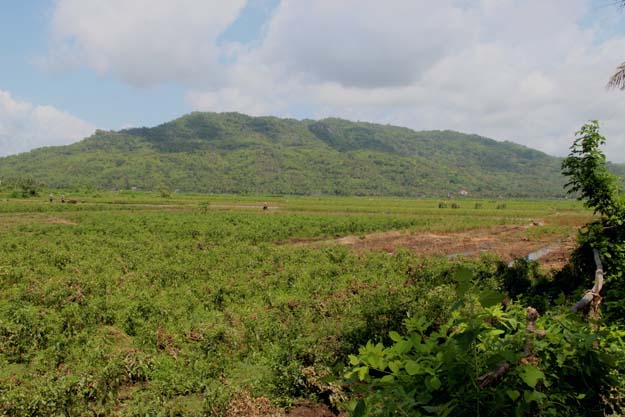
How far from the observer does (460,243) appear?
2669cm

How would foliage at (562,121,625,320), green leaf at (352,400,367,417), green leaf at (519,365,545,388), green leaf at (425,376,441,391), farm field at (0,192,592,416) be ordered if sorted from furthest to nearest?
foliage at (562,121,625,320) → farm field at (0,192,592,416) → green leaf at (425,376,441,391) → green leaf at (519,365,545,388) → green leaf at (352,400,367,417)

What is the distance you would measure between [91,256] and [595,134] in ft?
63.3

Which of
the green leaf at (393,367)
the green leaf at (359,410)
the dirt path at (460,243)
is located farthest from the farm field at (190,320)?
the dirt path at (460,243)

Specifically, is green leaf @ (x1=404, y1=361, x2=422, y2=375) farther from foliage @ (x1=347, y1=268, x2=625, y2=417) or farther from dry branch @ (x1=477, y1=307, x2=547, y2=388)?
dry branch @ (x1=477, y1=307, x2=547, y2=388)

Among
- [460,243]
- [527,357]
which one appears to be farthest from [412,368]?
[460,243]

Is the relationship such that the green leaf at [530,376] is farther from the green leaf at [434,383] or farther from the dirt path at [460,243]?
the dirt path at [460,243]

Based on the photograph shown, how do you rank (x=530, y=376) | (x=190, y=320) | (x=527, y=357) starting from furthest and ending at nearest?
Result: 1. (x=190, y=320)
2. (x=527, y=357)
3. (x=530, y=376)

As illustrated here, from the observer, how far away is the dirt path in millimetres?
22606

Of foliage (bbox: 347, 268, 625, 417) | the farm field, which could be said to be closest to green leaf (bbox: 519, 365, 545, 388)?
foliage (bbox: 347, 268, 625, 417)

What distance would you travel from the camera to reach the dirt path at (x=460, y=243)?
22.6 m

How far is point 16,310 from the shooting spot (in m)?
10.4

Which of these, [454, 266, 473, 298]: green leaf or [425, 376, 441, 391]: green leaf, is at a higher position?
[454, 266, 473, 298]: green leaf

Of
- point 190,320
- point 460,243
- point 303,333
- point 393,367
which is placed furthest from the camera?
point 460,243

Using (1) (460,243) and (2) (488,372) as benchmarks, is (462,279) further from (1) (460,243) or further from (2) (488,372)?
(1) (460,243)
